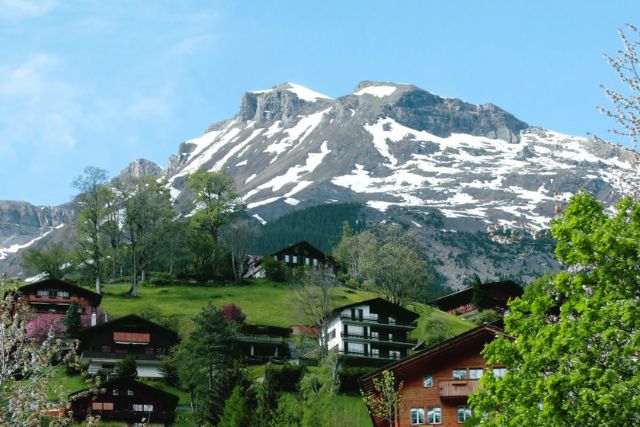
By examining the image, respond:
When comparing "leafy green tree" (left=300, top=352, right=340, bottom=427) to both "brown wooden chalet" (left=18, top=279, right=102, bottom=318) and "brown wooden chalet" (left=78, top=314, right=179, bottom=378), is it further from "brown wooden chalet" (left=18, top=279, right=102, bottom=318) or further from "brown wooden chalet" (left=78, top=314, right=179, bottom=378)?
"brown wooden chalet" (left=18, top=279, right=102, bottom=318)

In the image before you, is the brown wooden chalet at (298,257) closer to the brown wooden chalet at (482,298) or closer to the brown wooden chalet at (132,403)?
the brown wooden chalet at (482,298)

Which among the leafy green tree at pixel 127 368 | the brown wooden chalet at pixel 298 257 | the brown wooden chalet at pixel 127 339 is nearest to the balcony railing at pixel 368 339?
the brown wooden chalet at pixel 127 339

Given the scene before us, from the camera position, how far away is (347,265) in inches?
5886

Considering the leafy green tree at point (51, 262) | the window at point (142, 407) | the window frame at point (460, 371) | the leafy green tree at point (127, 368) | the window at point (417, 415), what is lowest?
the window at point (417, 415)

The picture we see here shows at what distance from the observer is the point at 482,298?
4919 inches

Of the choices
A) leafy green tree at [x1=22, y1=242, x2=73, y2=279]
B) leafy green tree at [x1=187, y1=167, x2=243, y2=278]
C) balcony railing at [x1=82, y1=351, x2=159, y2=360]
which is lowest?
balcony railing at [x1=82, y1=351, x2=159, y2=360]

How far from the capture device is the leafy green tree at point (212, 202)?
140125 millimetres

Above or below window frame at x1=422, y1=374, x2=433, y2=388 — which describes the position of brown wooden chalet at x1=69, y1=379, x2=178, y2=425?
below

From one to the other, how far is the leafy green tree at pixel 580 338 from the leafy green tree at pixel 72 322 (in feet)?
246

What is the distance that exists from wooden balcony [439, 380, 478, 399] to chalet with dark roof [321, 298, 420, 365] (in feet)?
140

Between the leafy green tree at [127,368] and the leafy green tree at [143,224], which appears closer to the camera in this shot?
the leafy green tree at [127,368]

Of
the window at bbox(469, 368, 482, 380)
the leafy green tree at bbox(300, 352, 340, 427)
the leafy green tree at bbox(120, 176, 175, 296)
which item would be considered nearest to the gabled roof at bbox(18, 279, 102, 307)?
the leafy green tree at bbox(120, 176, 175, 296)

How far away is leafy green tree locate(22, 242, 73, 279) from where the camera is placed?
408 ft

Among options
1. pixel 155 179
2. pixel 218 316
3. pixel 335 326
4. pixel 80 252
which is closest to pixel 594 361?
pixel 218 316
